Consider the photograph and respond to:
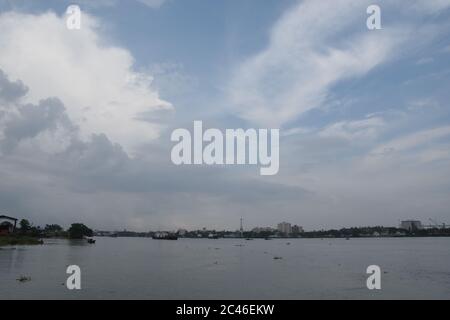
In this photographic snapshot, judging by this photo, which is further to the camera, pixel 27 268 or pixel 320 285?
pixel 27 268

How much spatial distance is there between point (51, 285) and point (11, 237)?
130788mm

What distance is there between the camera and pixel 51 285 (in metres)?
51.0
